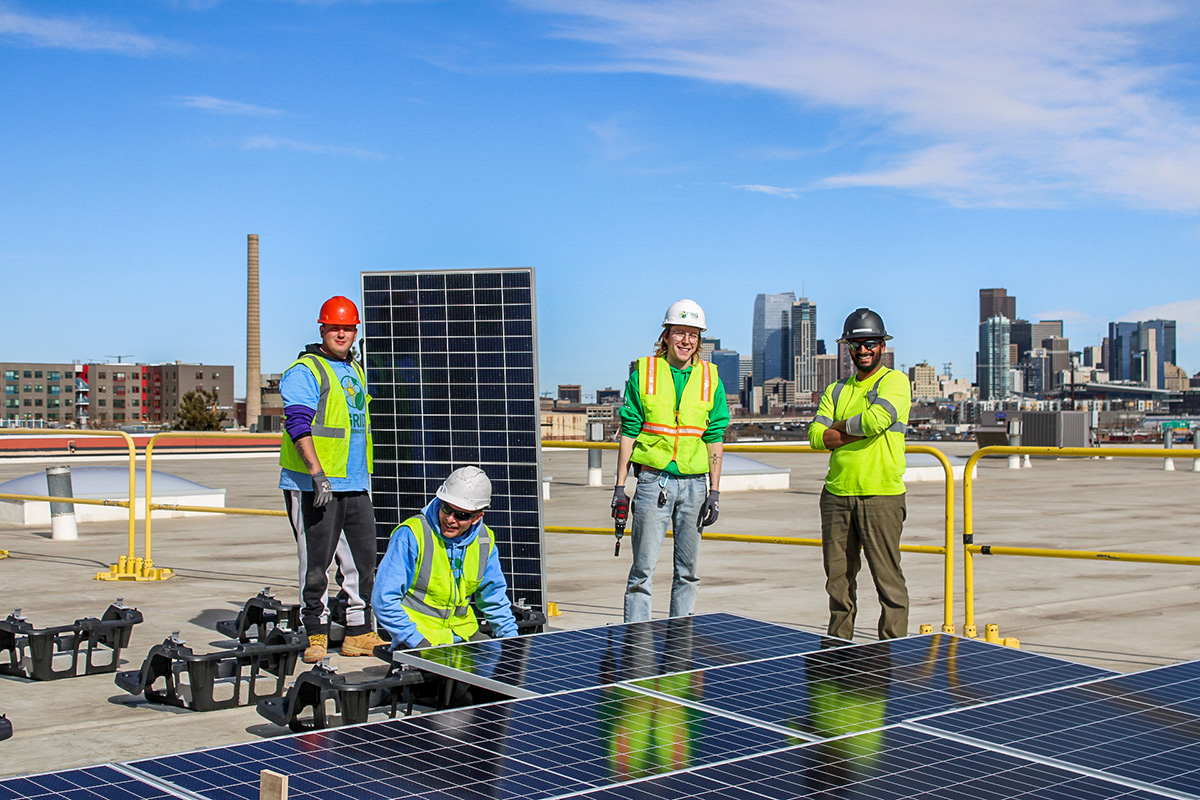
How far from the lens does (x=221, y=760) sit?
2.86 metres

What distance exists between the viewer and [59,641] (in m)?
6.68

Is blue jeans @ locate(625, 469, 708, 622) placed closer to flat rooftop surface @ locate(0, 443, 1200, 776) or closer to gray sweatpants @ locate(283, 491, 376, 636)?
flat rooftop surface @ locate(0, 443, 1200, 776)

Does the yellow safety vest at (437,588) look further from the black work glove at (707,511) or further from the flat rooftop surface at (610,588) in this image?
the black work glove at (707,511)

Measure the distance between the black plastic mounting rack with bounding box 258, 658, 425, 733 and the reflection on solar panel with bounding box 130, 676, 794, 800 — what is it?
979mm

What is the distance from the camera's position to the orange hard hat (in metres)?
7.25

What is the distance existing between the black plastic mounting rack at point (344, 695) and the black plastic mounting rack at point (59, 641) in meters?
2.43

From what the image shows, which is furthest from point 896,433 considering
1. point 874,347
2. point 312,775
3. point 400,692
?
point 312,775

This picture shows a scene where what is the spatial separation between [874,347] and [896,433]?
0.49 meters

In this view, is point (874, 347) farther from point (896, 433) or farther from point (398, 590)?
point (398, 590)

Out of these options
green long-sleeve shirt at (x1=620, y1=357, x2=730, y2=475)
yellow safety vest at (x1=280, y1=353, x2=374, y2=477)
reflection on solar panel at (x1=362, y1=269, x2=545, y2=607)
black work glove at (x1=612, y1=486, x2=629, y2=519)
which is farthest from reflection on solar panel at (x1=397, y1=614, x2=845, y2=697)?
yellow safety vest at (x1=280, y1=353, x2=374, y2=477)

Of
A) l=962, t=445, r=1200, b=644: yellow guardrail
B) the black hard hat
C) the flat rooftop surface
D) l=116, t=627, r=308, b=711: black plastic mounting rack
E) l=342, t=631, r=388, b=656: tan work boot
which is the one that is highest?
the black hard hat

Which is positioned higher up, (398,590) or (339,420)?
(339,420)

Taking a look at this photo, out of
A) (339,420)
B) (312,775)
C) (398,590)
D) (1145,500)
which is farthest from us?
(1145,500)

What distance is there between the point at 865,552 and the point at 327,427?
3.32m
